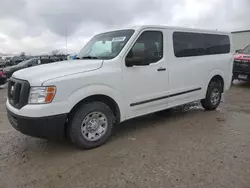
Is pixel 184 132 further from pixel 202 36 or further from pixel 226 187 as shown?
pixel 202 36

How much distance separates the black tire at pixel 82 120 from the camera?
3.56 meters

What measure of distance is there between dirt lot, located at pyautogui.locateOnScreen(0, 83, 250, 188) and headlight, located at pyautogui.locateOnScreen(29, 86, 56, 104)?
2.93 feet

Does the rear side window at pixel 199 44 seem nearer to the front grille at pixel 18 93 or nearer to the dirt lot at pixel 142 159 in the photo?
the dirt lot at pixel 142 159

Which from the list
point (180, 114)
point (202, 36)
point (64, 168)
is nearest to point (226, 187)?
point (64, 168)

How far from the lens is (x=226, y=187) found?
268 centimetres

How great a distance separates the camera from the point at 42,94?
3268 mm

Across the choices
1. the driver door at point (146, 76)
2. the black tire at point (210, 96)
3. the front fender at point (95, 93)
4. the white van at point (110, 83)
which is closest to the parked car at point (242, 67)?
the black tire at point (210, 96)

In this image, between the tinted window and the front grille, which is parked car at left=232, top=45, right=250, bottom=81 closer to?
the tinted window

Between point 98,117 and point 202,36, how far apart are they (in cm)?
337

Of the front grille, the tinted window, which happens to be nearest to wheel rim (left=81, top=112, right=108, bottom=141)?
the front grille

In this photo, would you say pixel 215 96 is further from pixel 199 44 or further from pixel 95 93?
pixel 95 93

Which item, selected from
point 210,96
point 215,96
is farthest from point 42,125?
point 215,96

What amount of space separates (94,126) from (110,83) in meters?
0.74

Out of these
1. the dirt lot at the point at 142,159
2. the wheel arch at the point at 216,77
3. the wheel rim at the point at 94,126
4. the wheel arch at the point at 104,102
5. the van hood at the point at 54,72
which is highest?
the van hood at the point at 54,72
